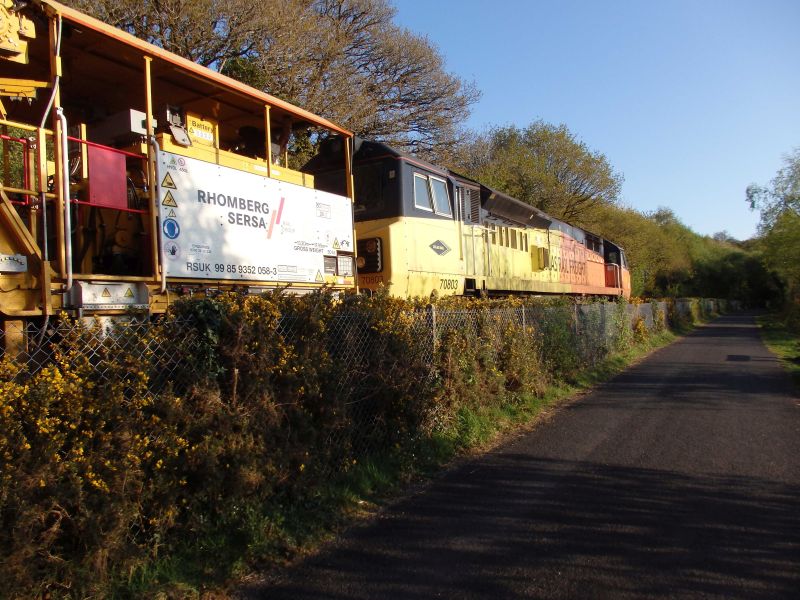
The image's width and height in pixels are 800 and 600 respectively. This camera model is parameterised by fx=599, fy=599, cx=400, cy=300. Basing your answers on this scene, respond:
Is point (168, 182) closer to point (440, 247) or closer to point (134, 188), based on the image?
point (134, 188)

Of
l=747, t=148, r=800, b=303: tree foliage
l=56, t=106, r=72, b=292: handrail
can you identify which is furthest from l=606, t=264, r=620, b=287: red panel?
l=56, t=106, r=72, b=292: handrail

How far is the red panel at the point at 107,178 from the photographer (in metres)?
4.65

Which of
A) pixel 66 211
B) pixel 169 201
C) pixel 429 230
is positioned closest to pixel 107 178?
pixel 169 201

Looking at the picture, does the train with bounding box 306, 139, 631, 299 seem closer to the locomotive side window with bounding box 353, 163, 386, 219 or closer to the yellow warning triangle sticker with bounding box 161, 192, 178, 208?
the locomotive side window with bounding box 353, 163, 386, 219

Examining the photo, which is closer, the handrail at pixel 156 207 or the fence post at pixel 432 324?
the handrail at pixel 156 207

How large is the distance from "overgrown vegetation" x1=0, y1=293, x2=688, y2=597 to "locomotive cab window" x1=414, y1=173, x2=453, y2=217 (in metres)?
3.27

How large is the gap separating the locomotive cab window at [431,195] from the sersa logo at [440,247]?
0.54m

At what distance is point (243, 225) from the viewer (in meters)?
6.04

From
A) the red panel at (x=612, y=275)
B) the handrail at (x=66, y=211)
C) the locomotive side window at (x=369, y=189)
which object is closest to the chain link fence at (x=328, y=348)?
the handrail at (x=66, y=211)

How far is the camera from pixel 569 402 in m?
10.2

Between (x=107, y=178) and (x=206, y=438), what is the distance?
2.28m

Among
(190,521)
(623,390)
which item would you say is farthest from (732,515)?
(623,390)

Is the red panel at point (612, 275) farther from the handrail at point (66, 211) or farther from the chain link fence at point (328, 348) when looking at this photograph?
the handrail at point (66, 211)

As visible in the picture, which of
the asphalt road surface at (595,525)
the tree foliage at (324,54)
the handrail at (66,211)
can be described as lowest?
the asphalt road surface at (595,525)
